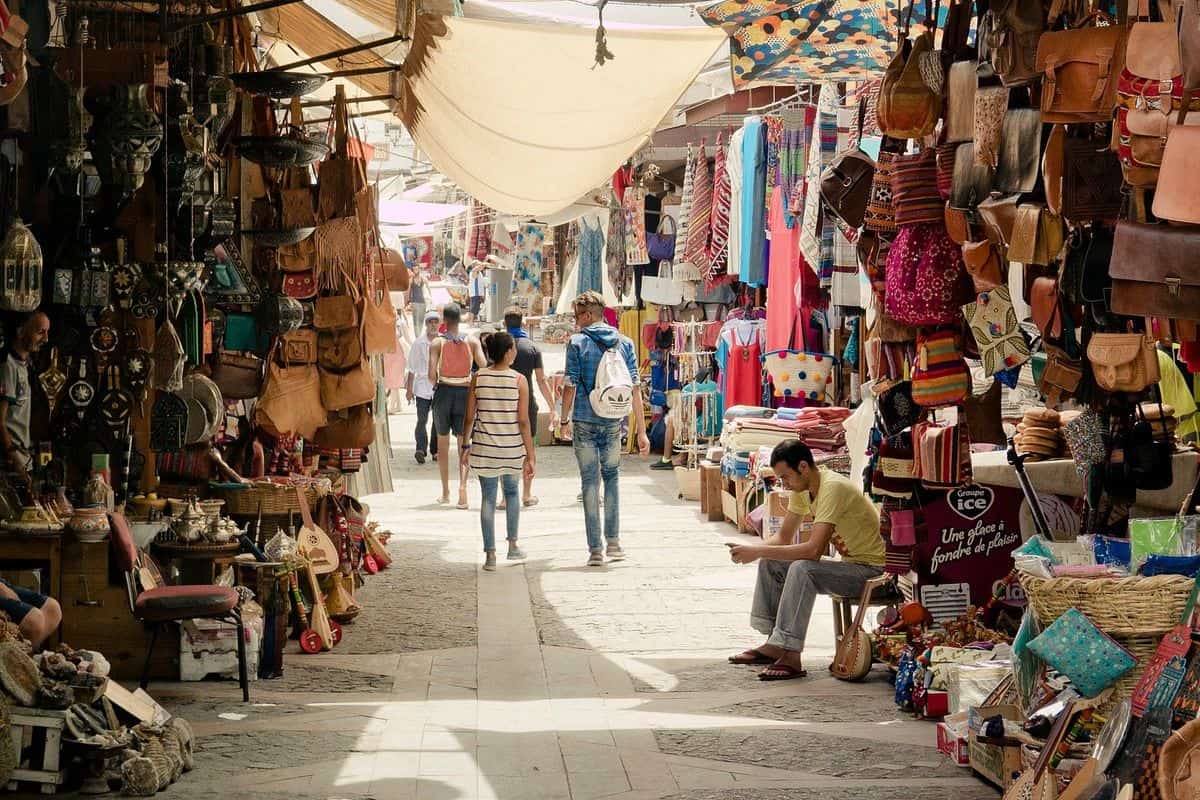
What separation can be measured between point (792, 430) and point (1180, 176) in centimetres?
867

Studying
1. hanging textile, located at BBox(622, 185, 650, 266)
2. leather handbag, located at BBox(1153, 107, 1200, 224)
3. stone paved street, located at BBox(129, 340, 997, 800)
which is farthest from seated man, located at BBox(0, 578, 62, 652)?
hanging textile, located at BBox(622, 185, 650, 266)

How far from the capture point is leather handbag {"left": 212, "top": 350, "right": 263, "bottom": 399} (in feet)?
27.1

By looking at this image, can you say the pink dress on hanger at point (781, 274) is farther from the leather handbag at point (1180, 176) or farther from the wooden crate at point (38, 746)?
the leather handbag at point (1180, 176)

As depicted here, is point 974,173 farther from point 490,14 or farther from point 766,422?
point 766,422

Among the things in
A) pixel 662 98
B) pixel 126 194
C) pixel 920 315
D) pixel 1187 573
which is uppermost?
pixel 662 98

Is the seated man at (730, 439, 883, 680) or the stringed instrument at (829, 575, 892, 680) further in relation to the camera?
the seated man at (730, 439, 883, 680)

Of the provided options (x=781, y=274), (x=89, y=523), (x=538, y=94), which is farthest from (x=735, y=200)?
(x=89, y=523)

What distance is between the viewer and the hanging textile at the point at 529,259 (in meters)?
27.4

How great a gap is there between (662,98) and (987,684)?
4639 millimetres

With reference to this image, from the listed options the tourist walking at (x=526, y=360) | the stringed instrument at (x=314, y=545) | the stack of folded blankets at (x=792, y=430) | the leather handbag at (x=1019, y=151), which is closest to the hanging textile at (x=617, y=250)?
the tourist walking at (x=526, y=360)

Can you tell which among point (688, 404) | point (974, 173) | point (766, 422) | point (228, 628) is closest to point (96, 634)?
point (228, 628)

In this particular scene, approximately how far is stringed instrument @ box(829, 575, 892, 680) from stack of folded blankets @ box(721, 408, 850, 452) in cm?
378

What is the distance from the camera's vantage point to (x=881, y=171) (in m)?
6.93

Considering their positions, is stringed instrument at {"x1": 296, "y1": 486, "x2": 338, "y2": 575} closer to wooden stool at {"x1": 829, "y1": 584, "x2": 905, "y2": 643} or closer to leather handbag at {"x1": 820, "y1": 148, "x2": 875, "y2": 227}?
wooden stool at {"x1": 829, "y1": 584, "x2": 905, "y2": 643}
